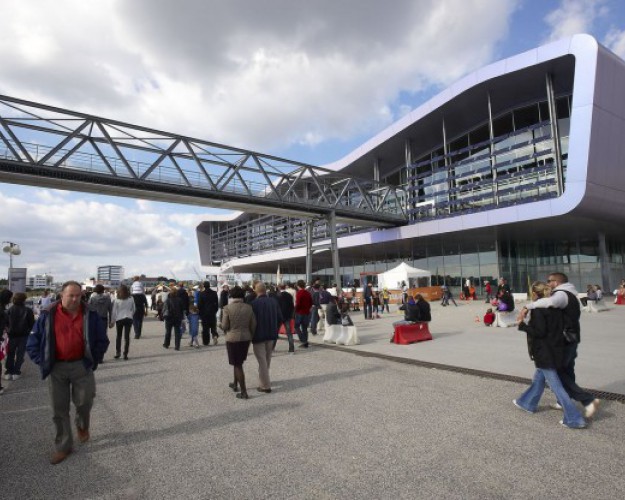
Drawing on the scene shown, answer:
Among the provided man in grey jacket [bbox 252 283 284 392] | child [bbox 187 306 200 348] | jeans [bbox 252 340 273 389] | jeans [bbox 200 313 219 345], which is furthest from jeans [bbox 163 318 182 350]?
jeans [bbox 252 340 273 389]

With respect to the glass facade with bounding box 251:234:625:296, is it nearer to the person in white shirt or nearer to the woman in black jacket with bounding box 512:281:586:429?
the person in white shirt

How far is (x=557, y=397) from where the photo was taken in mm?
4531

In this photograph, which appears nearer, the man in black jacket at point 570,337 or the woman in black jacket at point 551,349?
the woman in black jacket at point 551,349

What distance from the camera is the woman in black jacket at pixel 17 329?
25.2 feet

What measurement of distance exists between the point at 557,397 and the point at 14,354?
9.45 meters

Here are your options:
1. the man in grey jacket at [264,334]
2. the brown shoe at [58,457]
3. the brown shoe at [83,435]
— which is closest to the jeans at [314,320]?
the man in grey jacket at [264,334]

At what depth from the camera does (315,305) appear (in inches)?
525

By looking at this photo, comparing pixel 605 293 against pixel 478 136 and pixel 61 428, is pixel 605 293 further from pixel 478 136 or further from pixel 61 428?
pixel 61 428

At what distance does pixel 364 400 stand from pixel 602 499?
10.0 ft

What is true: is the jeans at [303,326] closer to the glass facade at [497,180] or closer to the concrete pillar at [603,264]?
the glass facade at [497,180]

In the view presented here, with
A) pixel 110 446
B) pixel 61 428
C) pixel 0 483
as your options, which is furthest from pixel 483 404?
pixel 0 483

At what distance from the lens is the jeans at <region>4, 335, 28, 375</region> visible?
25.3ft

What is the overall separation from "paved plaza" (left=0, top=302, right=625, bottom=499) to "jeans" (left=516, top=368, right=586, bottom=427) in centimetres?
A: 17

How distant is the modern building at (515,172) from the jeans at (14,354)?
1010 inches
